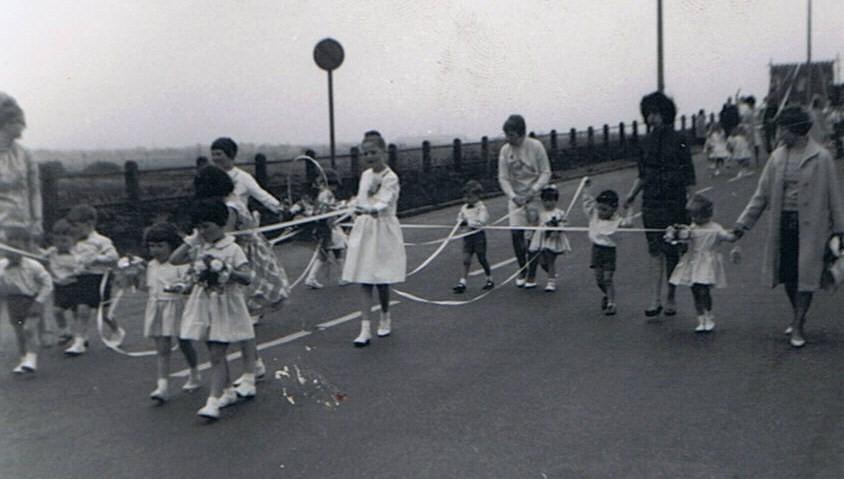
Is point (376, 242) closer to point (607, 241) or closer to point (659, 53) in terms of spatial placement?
point (607, 241)

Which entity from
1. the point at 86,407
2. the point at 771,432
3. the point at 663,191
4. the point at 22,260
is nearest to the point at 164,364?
the point at 86,407

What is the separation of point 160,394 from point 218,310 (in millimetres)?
792

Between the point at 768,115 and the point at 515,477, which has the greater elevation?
the point at 768,115

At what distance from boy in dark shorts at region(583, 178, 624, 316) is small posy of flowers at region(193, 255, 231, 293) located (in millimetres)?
4615

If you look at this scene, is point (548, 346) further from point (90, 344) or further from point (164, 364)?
point (90, 344)

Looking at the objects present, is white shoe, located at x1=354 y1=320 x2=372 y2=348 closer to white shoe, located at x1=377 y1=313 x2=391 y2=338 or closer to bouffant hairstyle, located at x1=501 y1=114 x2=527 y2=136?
white shoe, located at x1=377 y1=313 x2=391 y2=338

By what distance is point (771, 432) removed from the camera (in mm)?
5934

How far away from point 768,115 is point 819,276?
63.2 feet

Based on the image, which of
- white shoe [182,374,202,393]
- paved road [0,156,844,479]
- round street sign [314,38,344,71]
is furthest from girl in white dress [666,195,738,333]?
round street sign [314,38,344,71]

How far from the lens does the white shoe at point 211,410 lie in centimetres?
655

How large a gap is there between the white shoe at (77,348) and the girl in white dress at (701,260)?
5.28m

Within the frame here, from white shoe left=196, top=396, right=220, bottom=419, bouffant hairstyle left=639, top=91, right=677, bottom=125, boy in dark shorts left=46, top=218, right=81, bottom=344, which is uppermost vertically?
bouffant hairstyle left=639, top=91, right=677, bottom=125

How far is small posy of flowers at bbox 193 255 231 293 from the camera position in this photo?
662 centimetres

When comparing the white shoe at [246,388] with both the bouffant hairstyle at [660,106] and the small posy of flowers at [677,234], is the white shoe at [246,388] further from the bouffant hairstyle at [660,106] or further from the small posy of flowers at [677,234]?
the bouffant hairstyle at [660,106]
